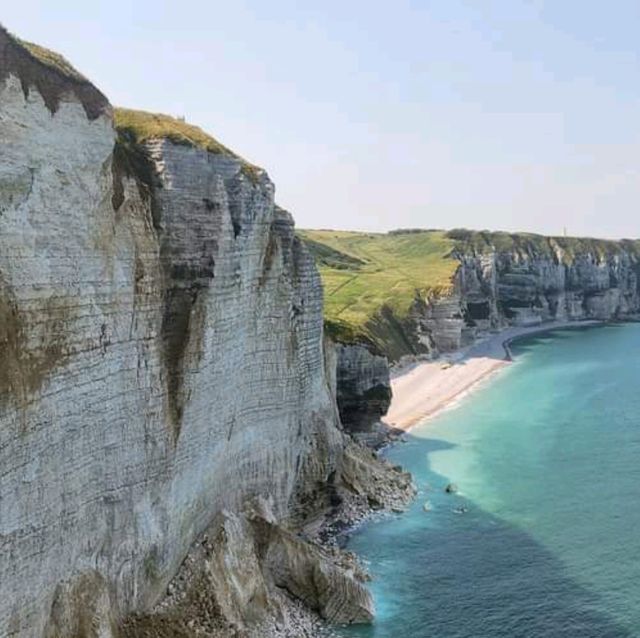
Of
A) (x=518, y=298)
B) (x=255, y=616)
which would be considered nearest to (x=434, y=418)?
(x=255, y=616)

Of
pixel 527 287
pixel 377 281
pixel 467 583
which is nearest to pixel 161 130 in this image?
pixel 467 583

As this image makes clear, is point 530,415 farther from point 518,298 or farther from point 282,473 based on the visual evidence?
point 518,298

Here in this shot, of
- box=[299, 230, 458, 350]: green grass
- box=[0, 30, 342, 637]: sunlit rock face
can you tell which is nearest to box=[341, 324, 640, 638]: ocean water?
box=[0, 30, 342, 637]: sunlit rock face

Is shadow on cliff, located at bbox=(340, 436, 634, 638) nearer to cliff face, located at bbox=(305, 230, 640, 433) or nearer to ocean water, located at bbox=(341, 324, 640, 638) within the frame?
ocean water, located at bbox=(341, 324, 640, 638)

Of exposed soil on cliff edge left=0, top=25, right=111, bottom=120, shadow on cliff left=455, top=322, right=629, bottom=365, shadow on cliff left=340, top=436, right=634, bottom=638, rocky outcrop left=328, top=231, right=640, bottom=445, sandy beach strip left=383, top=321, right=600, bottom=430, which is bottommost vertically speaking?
shadow on cliff left=340, top=436, right=634, bottom=638

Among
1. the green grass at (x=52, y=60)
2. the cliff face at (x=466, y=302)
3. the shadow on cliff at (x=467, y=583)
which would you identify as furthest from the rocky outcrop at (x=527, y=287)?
the green grass at (x=52, y=60)

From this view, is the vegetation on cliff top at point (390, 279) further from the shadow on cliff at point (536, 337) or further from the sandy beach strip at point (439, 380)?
the shadow on cliff at point (536, 337)
